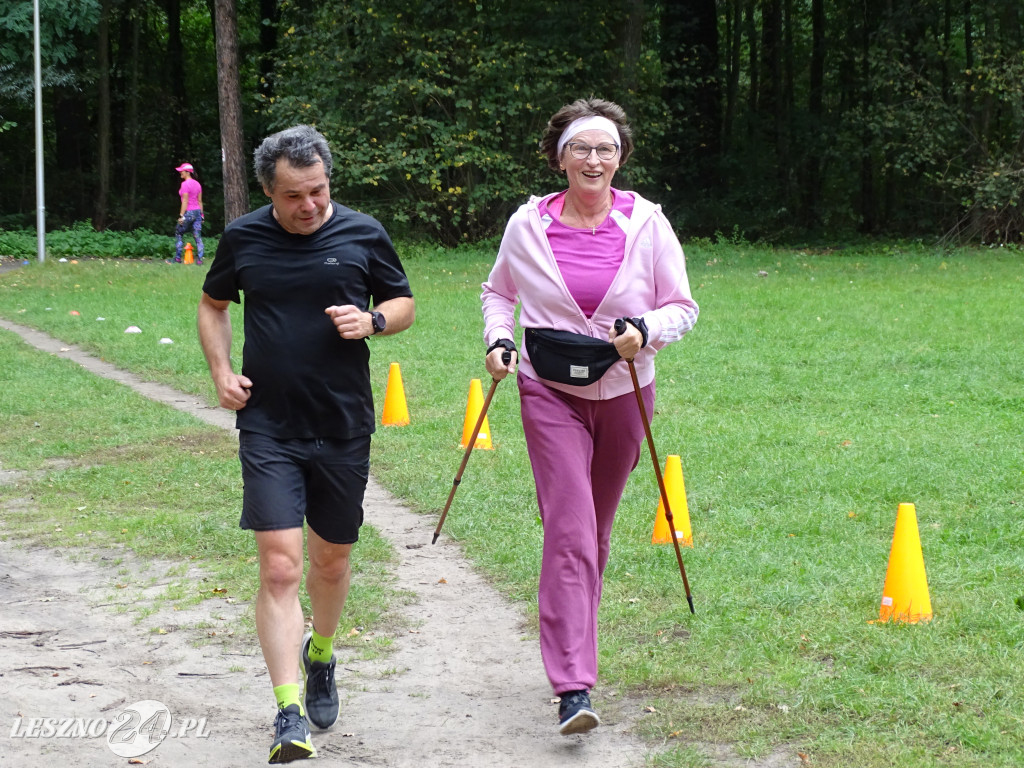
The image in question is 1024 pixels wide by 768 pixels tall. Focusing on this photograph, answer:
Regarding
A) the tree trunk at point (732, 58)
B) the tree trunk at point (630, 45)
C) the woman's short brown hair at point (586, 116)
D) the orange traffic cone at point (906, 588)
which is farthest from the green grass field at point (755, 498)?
the tree trunk at point (732, 58)

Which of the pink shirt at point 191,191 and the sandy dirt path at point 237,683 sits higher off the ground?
the pink shirt at point 191,191

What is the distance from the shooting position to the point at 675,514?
6090mm

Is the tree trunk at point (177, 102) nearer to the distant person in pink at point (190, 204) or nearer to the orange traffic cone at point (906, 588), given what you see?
the distant person in pink at point (190, 204)

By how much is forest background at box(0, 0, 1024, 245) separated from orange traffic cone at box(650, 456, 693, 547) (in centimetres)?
1996

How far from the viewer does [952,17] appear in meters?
31.4

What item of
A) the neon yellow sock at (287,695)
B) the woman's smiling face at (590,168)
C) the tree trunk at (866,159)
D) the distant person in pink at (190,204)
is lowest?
the neon yellow sock at (287,695)

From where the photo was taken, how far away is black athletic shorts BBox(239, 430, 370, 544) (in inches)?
152

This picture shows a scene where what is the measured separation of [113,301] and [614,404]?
1526 centimetres

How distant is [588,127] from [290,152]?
3.54ft

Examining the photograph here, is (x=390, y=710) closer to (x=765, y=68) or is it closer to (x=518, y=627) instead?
(x=518, y=627)

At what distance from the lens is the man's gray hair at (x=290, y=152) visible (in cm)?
383

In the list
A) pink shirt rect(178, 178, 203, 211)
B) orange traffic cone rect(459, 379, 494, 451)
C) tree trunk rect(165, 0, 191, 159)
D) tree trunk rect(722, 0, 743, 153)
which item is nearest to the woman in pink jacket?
orange traffic cone rect(459, 379, 494, 451)

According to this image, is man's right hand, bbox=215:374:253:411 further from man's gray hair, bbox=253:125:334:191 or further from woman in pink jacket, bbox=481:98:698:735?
woman in pink jacket, bbox=481:98:698:735

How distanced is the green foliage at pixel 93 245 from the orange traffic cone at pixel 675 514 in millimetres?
24120
